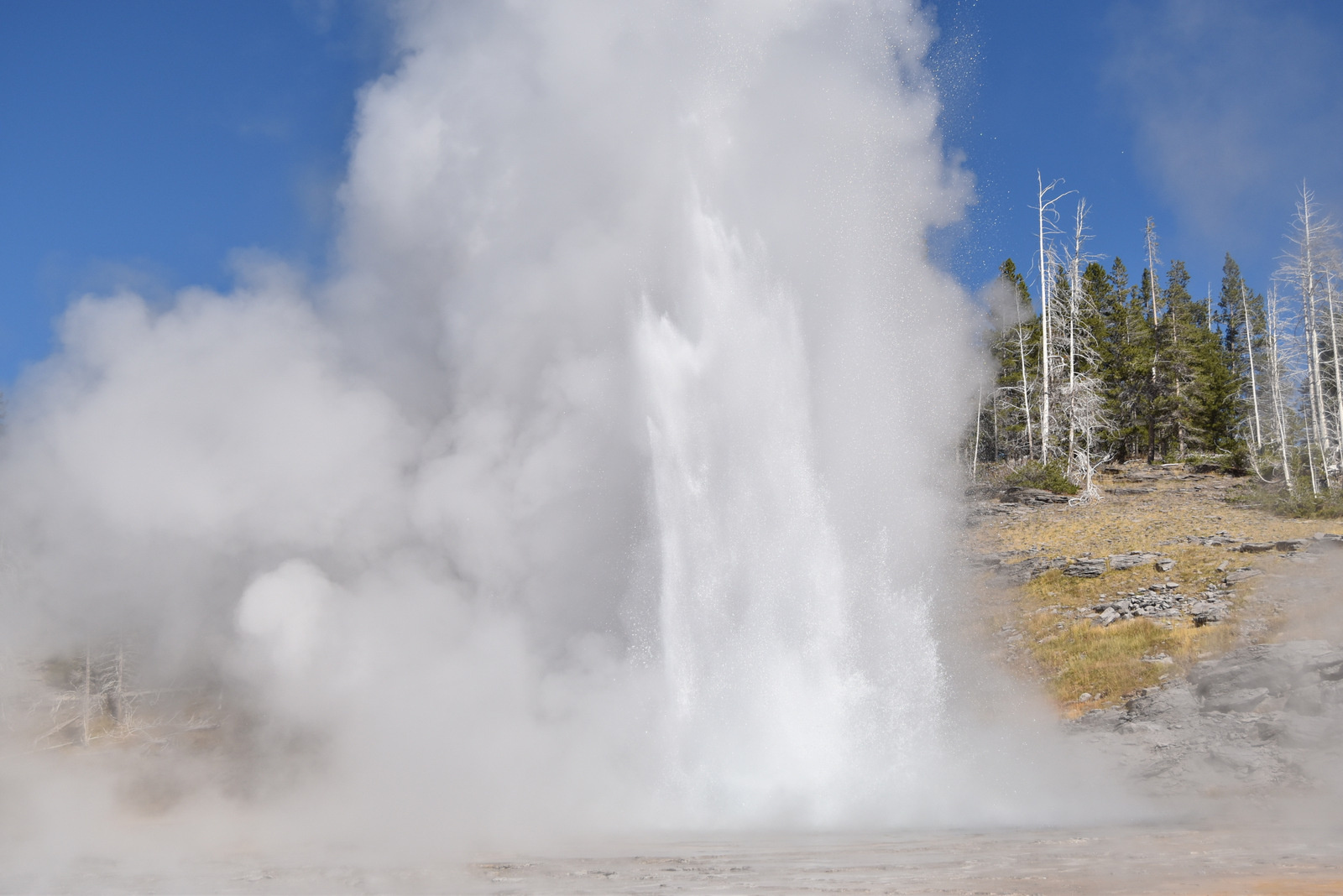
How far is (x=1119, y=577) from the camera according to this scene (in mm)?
18781

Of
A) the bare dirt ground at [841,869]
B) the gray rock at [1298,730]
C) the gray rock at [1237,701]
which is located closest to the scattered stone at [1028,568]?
the gray rock at [1237,701]

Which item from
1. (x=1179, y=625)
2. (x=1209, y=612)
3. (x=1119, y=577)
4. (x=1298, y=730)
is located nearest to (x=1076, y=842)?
(x=1298, y=730)

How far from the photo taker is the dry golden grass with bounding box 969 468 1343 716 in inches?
591

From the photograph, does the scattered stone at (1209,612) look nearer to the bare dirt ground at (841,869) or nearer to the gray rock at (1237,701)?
the gray rock at (1237,701)

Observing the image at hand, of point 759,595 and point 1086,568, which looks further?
point 1086,568

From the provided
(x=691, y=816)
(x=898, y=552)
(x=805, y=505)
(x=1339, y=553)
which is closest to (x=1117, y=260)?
(x=1339, y=553)

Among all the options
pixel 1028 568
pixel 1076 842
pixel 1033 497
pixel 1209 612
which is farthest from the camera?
pixel 1033 497

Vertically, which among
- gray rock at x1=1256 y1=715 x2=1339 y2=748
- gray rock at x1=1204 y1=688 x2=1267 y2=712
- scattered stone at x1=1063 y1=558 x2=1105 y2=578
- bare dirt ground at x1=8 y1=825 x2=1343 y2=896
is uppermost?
scattered stone at x1=1063 y1=558 x2=1105 y2=578

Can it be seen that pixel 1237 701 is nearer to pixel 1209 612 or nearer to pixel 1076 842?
pixel 1209 612

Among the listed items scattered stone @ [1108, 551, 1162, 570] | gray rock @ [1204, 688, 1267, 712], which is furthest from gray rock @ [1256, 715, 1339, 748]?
scattered stone @ [1108, 551, 1162, 570]

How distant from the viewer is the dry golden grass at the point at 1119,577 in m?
15.0

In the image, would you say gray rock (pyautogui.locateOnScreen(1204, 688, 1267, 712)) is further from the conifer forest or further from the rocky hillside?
the conifer forest

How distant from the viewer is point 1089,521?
24.1m

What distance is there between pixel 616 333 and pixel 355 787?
Result: 6.61m
